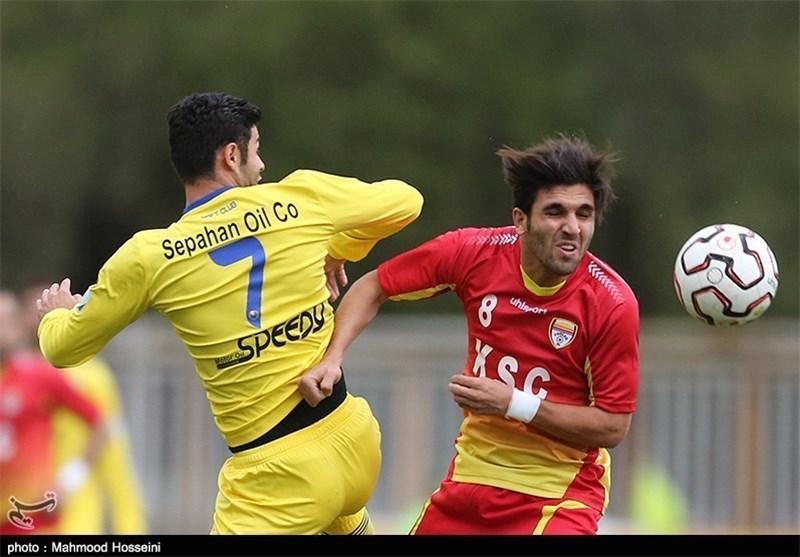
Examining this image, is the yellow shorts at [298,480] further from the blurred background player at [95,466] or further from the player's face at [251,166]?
the blurred background player at [95,466]

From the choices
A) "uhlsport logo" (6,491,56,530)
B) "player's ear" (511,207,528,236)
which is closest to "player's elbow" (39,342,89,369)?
"player's ear" (511,207,528,236)

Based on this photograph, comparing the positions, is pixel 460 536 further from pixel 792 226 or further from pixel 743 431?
pixel 792 226

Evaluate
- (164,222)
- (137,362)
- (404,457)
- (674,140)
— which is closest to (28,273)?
(164,222)

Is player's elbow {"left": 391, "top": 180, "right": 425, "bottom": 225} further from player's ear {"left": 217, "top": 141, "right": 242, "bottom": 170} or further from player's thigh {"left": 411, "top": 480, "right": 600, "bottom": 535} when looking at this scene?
player's thigh {"left": 411, "top": 480, "right": 600, "bottom": 535}

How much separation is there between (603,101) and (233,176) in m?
13.7

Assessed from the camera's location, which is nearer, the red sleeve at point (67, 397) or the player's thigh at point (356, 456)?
the player's thigh at point (356, 456)

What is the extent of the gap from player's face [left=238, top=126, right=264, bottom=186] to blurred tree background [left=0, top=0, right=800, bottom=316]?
12.5m

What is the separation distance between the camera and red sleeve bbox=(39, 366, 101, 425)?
9.62m

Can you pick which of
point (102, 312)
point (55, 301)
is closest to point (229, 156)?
point (102, 312)

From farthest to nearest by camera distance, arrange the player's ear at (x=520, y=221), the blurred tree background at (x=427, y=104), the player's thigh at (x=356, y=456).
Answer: the blurred tree background at (x=427, y=104) → the player's ear at (x=520, y=221) → the player's thigh at (x=356, y=456)

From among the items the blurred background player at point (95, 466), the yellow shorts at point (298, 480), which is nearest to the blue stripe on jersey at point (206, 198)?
the yellow shorts at point (298, 480)

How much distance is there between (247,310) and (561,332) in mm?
1278

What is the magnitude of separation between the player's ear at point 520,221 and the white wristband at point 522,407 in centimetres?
68

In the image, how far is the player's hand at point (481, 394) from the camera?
634 cm
